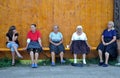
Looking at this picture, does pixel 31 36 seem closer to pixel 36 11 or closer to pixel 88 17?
pixel 36 11

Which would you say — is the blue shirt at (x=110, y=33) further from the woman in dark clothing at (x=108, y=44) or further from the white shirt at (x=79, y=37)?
the white shirt at (x=79, y=37)

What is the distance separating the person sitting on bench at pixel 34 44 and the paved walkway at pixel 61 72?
0.33m

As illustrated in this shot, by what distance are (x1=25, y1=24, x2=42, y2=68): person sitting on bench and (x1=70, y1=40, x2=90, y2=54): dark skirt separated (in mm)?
1087

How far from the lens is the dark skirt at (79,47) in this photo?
12.1m

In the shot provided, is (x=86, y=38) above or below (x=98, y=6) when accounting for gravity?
below

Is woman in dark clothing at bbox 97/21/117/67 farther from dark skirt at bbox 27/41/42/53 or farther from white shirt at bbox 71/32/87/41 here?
dark skirt at bbox 27/41/42/53

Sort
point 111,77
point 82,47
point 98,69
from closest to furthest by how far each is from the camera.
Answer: point 111,77, point 98,69, point 82,47

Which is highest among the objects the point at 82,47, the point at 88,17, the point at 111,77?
the point at 88,17

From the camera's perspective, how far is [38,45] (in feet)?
39.0

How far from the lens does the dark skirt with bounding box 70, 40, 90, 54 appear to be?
39.7 ft

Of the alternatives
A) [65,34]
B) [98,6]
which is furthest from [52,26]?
[98,6]

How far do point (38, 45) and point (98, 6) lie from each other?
2386 millimetres

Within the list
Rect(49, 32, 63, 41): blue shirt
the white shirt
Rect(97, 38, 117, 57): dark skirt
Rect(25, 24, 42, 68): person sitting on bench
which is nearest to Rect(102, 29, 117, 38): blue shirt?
Rect(97, 38, 117, 57): dark skirt

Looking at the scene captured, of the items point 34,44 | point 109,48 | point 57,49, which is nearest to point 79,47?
point 57,49
